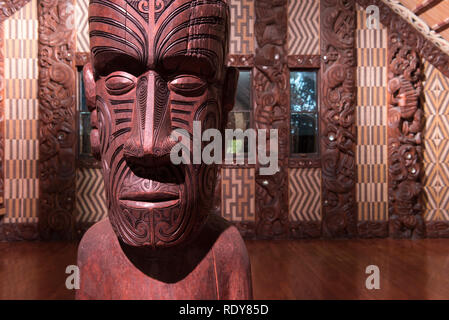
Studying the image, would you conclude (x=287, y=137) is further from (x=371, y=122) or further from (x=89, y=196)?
(x=89, y=196)

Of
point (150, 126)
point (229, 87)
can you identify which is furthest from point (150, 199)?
point (229, 87)

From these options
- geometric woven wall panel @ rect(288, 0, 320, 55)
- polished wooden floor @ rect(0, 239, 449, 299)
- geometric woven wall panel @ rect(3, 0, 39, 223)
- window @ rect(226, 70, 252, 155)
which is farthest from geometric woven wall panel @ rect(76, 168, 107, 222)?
geometric woven wall panel @ rect(288, 0, 320, 55)

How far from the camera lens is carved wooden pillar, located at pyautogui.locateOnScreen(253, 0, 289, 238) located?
4949 mm

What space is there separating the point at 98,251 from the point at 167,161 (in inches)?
19.4

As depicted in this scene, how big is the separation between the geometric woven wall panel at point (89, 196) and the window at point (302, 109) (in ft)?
9.81

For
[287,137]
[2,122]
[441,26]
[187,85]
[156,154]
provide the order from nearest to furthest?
[156,154] → [187,85] → [441,26] → [2,122] → [287,137]

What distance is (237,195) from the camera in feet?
16.5

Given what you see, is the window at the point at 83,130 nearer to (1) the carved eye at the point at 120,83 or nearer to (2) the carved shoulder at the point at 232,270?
(1) the carved eye at the point at 120,83

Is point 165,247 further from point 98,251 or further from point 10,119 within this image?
point 10,119

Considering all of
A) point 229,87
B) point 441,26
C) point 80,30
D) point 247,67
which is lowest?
point 229,87

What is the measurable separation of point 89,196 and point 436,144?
5320 mm

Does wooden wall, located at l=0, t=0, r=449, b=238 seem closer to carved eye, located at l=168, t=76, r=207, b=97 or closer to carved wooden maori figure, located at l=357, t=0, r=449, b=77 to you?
carved wooden maori figure, located at l=357, t=0, r=449, b=77

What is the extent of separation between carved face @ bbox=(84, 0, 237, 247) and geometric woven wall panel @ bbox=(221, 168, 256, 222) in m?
3.73

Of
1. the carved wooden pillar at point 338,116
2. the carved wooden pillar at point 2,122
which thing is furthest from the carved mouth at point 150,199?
the carved wooden pillar at point 2,122
